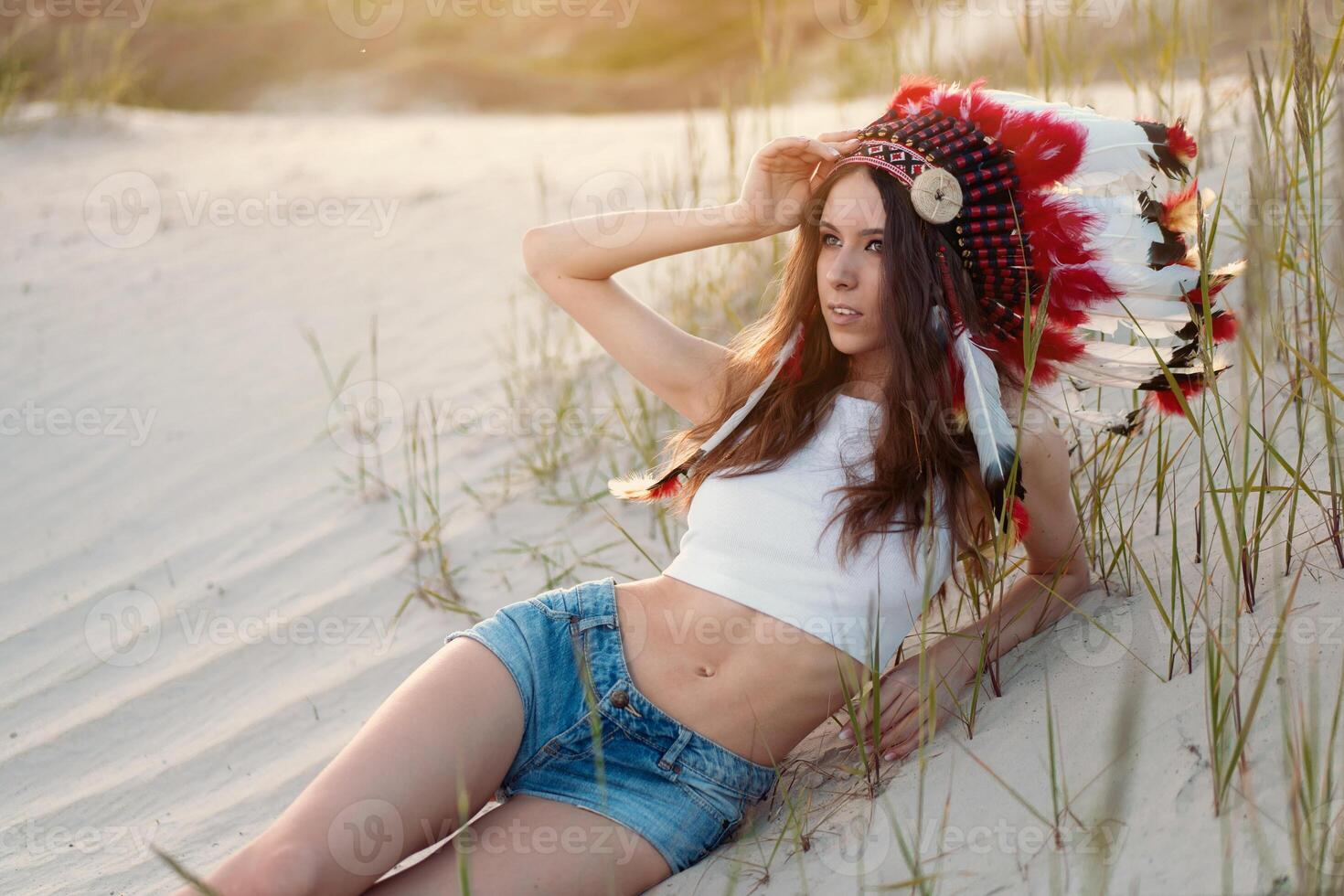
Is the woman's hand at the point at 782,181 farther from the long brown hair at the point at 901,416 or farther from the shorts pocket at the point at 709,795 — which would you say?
the shorts pocket at the point at 709,795

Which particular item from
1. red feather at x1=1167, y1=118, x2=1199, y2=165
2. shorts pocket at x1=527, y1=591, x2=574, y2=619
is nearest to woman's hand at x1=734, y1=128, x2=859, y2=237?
red feather at x1=1167, y1=118, x2=1199, y2=165

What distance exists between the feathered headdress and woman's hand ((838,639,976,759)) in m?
0.26

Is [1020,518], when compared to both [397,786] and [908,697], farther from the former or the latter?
[397,786]

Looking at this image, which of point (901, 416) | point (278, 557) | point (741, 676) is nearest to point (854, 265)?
point (901, 416)

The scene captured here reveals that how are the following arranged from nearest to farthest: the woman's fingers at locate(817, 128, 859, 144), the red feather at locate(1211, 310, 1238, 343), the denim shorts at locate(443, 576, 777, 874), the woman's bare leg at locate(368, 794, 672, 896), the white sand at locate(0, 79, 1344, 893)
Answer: the white sand at locate(0, 79, 1344, 893) < the woman's bare leg at locate(368, 794, 672, 896) < the denim shorts at locate(443, 576, 777, 874) < the red feather at locate(1211, 310, 1238, 343) < the woman's fingers at locate(817, 128, 859, 144)

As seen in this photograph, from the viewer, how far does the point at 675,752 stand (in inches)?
77.0

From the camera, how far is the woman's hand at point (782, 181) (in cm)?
223

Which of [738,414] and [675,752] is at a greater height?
[738,414]

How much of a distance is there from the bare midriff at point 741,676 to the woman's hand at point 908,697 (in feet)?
0.18

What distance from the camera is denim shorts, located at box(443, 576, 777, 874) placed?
193 centimetres

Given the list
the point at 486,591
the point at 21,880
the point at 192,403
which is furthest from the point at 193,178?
the point at 21,880

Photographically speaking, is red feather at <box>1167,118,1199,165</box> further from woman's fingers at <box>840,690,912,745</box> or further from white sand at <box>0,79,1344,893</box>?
woman's fingers at <box>840,690,912,745</box>

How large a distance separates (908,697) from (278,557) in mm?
1977

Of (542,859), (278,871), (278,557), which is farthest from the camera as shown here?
(278,557)
